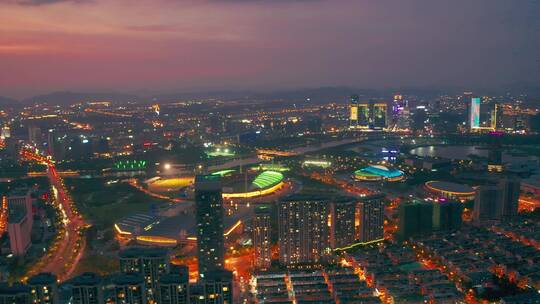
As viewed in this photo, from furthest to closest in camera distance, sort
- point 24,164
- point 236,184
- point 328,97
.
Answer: point 328,97
point 24,164
point 236,184

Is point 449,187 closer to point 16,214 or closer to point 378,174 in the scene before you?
point 378,174

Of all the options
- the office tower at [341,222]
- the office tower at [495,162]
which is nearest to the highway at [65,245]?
the office tower at [341,222]

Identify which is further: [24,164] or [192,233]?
[24,164]

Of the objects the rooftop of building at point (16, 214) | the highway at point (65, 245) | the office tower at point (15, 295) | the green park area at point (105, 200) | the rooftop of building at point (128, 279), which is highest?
the rooftop of building at point (128, 279)

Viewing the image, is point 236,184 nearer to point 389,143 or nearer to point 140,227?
point 140,227

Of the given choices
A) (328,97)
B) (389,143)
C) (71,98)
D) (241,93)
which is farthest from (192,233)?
(241,93)

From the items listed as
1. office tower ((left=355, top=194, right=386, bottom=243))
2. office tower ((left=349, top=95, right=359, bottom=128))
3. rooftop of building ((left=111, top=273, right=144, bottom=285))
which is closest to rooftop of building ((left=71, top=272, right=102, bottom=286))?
rooftop of building ((left=111, top=273, right=144, bottom=285))

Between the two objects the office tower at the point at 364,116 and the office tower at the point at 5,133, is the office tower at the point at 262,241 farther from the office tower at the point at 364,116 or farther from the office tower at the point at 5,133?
the office tower at the point at 364,116
